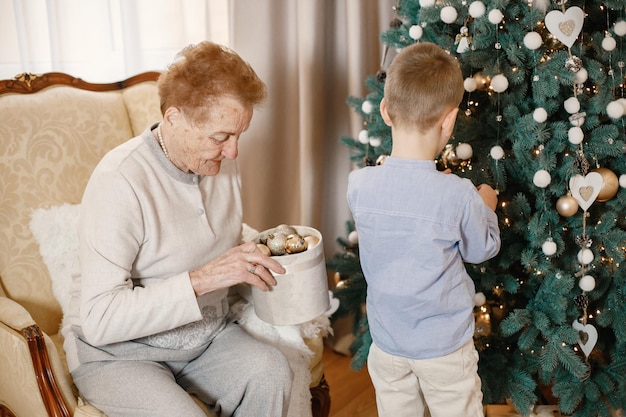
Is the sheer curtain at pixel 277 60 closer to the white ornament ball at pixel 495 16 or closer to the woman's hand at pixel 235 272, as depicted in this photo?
the white ornament ball at pixel 495 16

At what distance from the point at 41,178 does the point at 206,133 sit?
26.4 inches

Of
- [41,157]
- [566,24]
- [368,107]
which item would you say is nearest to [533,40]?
[566,24]

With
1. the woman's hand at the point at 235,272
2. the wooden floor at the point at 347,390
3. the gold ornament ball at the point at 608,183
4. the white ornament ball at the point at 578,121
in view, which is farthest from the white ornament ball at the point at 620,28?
the wooden floor at the point at 347,390

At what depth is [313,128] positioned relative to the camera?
105 inches

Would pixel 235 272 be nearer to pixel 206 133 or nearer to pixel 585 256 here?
pixel 206 133

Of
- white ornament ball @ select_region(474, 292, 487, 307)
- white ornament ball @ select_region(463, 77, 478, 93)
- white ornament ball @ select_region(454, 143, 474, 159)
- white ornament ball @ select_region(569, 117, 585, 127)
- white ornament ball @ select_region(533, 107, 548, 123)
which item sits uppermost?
white ornament ball @ select_region(463, 77, 478, 93)

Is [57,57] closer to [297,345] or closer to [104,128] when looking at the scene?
[104,128]

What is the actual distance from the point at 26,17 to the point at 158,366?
1.39m

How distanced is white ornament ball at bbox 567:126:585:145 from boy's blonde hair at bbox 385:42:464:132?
451 mm

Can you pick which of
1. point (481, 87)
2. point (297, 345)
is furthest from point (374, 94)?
point (297, 345)

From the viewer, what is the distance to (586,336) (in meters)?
1.88

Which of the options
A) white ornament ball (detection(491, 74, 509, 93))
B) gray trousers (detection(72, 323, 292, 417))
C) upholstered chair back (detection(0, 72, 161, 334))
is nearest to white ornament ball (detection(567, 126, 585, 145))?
white ornament ball (detection(491, 74, 509, 93))

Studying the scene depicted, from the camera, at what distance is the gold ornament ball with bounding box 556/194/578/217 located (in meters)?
1.77

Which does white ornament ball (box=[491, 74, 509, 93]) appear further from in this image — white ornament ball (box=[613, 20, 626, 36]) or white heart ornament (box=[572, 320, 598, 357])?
white heart ornament (box=[572, 320, 598, 357])
